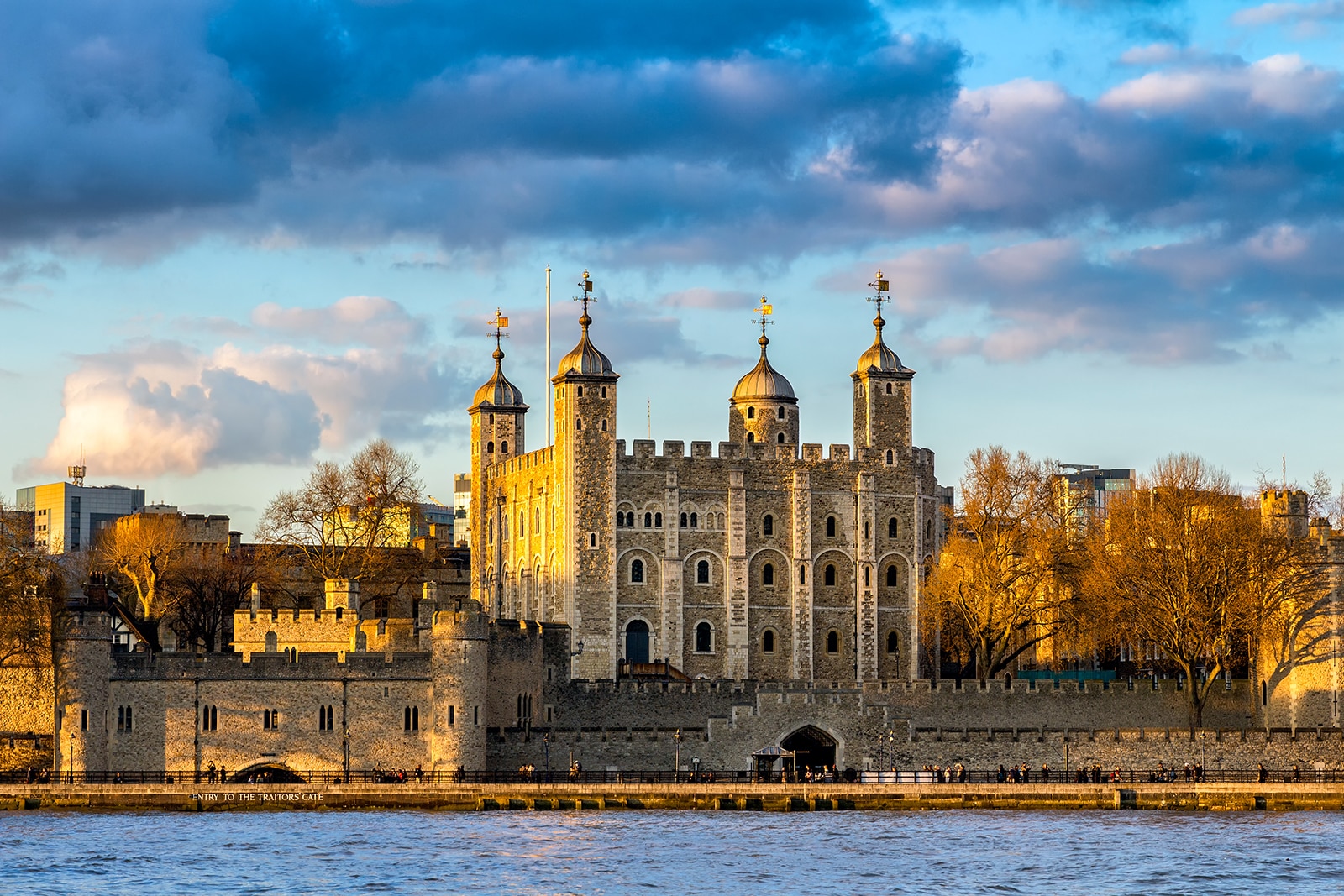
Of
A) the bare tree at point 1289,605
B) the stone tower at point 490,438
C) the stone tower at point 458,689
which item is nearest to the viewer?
the stone tower at point 458,689

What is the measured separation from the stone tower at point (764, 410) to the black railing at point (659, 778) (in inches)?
1172

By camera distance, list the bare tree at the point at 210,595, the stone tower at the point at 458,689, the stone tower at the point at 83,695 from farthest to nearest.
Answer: the bare tree at the point at 210,595
the stone tower at the point at 458,689
the stone tower at the point at 83,695

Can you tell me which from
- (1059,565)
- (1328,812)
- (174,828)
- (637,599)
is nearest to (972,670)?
(1059,565)

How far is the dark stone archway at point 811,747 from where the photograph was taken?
8719 centimetres

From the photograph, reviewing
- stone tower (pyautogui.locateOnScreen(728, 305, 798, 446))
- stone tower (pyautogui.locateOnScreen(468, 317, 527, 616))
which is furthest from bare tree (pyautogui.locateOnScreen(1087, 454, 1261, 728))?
stone tower (pyautogui.locateOnScreen(468, 317, 527, 616))

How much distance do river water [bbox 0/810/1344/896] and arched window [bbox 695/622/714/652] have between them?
29.1 meters

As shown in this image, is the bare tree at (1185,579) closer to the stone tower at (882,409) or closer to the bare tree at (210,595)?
the stone tower at (882,409)

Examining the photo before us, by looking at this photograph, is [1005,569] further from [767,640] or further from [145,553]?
[145,553]

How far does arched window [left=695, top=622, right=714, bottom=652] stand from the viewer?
108 metres

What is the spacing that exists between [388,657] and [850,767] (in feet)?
52.5

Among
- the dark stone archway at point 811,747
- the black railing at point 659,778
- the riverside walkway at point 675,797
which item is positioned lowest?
the riverside walkway at point 675,797

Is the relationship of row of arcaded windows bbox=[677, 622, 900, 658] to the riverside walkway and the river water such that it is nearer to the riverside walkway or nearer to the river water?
the riverside walkway

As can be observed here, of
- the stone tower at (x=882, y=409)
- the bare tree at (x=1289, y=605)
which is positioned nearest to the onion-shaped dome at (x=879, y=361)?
the stone tower at (x=882, y=409)

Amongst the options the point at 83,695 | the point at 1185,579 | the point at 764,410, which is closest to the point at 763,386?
the point at 764,410
